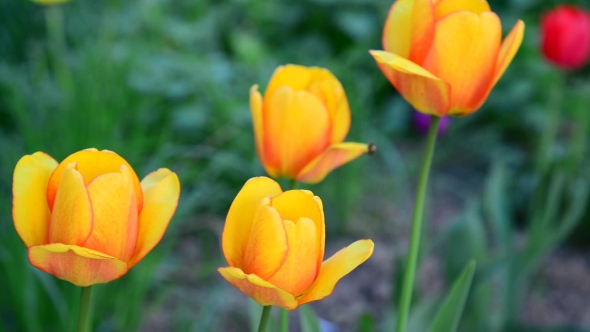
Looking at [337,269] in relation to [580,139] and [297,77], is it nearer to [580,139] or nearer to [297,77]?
[297,77]

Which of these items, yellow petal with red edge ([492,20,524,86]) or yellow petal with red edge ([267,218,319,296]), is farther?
yellow petal with red edge ([492,20,524,86])

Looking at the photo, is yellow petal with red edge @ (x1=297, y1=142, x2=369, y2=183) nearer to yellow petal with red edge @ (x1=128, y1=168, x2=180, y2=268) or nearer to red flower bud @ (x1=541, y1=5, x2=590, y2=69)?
yellow petal with red edge @ (x1=128, y1=168, x2=180, y2=268)

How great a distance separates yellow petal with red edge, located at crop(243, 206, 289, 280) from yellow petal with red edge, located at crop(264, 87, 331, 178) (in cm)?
19

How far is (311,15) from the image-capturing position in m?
2.68

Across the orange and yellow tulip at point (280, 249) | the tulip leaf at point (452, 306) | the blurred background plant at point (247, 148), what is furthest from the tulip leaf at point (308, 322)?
the orange and yellow tulip at point (280, 249)

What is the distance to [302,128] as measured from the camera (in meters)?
0.66

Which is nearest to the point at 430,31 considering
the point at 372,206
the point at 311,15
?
the point at 372,206

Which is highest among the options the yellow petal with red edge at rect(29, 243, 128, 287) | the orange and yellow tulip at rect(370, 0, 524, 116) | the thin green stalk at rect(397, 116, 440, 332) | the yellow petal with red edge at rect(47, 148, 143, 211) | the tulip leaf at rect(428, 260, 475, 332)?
the orange and yellow tulip at rect(370, 0, 524, 116)

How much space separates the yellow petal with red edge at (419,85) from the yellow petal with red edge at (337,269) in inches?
6.3

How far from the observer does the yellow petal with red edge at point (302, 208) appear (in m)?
0.49

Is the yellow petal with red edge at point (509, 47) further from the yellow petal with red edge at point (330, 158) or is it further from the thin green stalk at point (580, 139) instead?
the thin green stalk at point (580, 139)

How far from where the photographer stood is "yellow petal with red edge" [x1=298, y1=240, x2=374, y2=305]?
1.56ft

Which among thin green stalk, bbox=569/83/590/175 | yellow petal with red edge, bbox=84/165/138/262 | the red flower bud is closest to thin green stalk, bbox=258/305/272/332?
yellow petal with red edge, bbox=84/165/138/262

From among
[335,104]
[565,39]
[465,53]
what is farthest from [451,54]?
[565,39]
